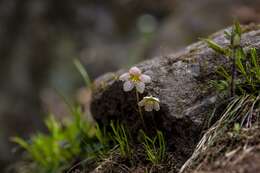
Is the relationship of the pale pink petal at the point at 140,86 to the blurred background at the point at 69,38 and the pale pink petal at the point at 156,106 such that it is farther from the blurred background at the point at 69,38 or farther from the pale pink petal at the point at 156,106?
the blurred background at the point at 69,38

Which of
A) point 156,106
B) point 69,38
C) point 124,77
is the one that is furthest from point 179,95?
point 69,38

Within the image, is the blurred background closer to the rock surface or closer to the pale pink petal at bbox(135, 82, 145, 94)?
the rock surface

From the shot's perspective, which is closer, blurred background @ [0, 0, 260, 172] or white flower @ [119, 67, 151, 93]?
white flower @ [119, 67, 151, 93]

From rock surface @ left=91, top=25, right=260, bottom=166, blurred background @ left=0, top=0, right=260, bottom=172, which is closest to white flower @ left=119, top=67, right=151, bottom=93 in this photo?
rock surface @ left=91, top=25, right=260, bottom=166

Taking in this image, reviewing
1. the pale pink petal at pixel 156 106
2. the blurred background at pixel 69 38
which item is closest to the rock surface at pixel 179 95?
the pale pink petal at pixel 156 106

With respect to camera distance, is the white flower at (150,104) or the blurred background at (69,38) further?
the blurred background at (69,38)

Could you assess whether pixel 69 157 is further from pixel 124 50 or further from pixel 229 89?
pixel 124 50

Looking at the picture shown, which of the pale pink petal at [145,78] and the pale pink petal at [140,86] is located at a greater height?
the pale pink petal at [145,78]
